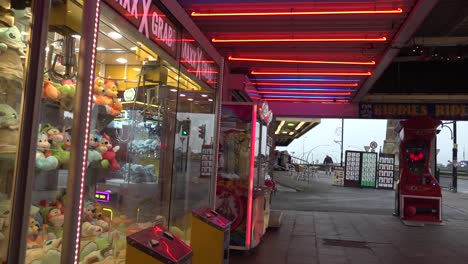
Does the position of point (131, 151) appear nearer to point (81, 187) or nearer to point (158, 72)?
point (158, 72)

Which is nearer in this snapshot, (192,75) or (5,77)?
(5,77)

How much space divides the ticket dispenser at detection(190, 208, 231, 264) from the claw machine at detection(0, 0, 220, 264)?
43 cm

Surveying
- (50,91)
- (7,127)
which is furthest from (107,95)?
(7,127)

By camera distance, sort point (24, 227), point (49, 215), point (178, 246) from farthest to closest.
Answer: point (178, 246) → point (49, 215) → point (24, 227)

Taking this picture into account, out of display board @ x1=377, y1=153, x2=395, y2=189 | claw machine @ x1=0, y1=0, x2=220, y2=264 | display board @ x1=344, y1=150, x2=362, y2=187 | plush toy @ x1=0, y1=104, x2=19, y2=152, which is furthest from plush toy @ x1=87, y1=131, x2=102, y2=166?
display board @ x1=344, y1=150, x2=362, y2=187

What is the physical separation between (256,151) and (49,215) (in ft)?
15.8

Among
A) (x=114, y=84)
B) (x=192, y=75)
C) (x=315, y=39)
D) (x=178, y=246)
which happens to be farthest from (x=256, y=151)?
(x=178, y=246)

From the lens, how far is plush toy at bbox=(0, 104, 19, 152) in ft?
7.00

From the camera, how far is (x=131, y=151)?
4.12m

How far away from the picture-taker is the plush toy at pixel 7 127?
2.13 m

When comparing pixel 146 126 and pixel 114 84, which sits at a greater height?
pixel 114 84

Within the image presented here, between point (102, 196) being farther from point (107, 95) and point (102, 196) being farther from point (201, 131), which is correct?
point (201, 131)

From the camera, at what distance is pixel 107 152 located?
352 centimetres

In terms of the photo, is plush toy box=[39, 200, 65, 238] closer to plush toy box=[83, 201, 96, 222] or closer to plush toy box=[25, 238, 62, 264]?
plush toy box=[25, 238, 62, 264]
